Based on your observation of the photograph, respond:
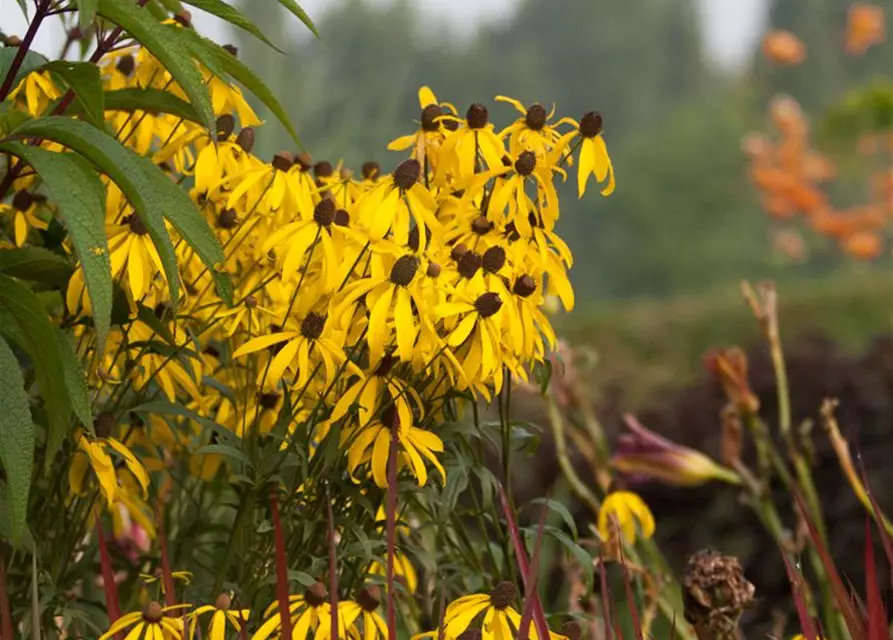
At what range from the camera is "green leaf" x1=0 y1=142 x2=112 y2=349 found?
89 cm

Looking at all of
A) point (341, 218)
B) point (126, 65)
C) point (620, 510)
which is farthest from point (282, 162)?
point (620, 510)

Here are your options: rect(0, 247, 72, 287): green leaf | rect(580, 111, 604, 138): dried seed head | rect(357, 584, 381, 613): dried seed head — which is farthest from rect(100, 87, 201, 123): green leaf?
rect(357, 584, 381, 613): dried seed head

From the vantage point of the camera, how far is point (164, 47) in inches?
39.0

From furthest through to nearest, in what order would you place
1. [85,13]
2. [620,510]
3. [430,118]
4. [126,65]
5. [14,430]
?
[620,510]
[126,65]
[430,118]
[14,430]
[85,13]

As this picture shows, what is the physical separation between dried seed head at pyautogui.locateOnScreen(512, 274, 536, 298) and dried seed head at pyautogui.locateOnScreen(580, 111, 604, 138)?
166 millimetres


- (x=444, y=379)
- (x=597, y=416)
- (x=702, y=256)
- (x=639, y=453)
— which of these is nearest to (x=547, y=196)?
(x=444, y=379)

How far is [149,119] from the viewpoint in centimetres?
133

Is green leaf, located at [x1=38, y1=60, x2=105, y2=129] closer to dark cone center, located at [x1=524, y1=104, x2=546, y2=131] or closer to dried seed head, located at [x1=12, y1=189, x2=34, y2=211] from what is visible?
dried seed head, located at [x1=12, y1=189, x2=34, y2=211]

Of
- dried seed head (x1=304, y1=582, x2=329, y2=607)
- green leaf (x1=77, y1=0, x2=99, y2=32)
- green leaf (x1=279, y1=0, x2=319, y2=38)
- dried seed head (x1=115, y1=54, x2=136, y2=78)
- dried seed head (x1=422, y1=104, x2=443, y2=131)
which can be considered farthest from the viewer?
dried seed head (x1=115, y1=54, x2=136, y2=78)

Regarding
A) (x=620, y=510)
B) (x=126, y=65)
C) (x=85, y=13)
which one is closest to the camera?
(x=85, y=13)

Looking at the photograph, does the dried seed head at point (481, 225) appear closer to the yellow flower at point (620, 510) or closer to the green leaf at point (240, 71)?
the green leaf at point (240, 71)

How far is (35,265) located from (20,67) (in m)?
0.19

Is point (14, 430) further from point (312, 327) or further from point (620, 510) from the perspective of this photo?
point (620, 510)

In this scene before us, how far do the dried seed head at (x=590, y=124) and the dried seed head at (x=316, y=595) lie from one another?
50 centimetres
